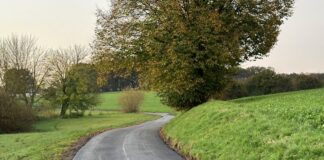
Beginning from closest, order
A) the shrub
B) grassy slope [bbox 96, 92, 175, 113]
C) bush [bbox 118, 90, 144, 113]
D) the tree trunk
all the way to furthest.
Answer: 1. the shrub
2. the tree trunk
3. bush [bbox 118, 90, 144, 113]
4. grassy slope [bbox 96, 92, 175, 113]

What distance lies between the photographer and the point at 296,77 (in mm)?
66000

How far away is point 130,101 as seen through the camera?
339 feet

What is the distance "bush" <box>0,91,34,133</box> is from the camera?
55.8 metres

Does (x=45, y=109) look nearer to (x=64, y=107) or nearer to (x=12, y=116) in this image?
(x=64, y=107)

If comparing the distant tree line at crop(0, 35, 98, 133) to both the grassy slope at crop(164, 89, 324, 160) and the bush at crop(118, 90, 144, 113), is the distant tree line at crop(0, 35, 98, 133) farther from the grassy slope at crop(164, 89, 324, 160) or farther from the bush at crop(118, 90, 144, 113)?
the grassy slope at crop(164, 89, 324, 160)

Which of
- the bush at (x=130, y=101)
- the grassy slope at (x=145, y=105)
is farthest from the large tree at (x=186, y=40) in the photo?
the grassy slope at (x=145, y=105)

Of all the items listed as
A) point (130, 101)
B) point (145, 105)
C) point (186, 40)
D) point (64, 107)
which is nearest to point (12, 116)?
point (64, 107)

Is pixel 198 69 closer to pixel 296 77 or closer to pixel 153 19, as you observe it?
pixel 153 19

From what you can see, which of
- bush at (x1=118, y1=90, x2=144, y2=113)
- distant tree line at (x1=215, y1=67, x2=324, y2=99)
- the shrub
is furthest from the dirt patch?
bush at (x1=118, y1=90, x2=144, y2=113)

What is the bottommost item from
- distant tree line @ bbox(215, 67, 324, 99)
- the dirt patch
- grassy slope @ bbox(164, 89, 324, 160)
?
the dirt patch

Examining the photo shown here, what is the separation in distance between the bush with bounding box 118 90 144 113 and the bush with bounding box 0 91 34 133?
1744 inches

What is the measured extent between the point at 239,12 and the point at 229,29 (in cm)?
208

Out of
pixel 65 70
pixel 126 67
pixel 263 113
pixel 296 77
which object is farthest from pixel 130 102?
pixel 263 113

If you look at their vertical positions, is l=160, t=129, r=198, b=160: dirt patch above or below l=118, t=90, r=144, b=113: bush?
below
